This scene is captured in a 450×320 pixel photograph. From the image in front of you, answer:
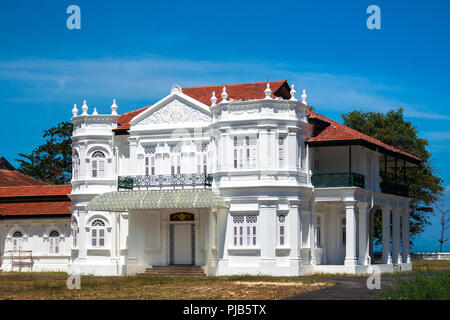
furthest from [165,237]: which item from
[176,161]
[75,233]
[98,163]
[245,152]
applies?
[245,152]

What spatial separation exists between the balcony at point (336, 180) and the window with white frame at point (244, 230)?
411 centimetres

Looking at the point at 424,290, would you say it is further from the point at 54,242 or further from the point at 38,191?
the point at 38,191

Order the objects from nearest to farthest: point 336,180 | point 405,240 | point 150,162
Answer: point 336,180
point 150,162
point 405,240

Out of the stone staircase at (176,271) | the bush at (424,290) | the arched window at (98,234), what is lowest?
the stone staircase at (176,271)

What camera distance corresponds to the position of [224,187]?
41906 millimetres

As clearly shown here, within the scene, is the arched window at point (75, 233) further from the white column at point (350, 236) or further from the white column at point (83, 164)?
the white column at point (350, 236)

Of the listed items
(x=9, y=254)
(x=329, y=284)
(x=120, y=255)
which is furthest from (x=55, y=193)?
(x=329, y=284)

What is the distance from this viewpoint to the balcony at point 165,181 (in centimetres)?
4328

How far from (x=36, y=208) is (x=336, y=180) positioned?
60.2 ft

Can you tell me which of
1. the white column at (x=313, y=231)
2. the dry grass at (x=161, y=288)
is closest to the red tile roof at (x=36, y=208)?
the dry grass at (x=161, y=288)

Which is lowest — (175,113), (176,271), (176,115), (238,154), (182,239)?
(176,271)
